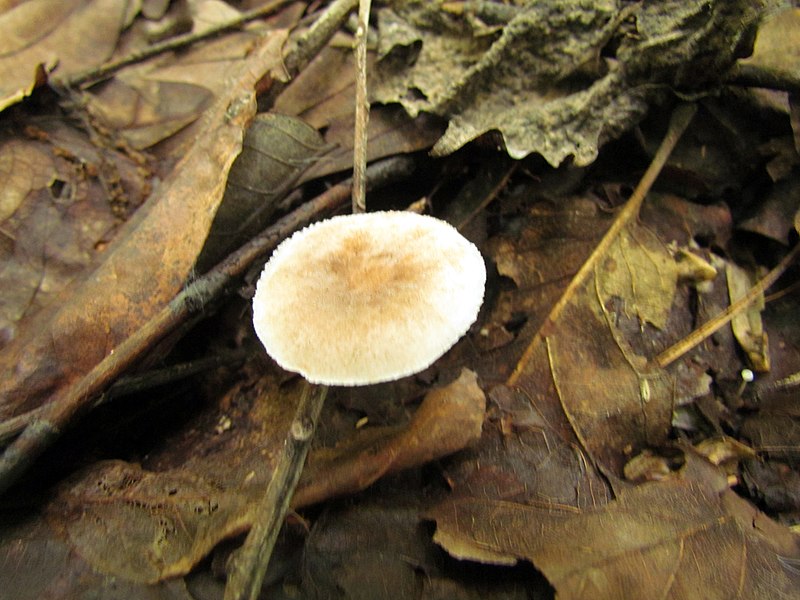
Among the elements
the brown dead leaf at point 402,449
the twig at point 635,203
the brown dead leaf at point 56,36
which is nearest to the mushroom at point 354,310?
the brown dead leaf at point 402,449

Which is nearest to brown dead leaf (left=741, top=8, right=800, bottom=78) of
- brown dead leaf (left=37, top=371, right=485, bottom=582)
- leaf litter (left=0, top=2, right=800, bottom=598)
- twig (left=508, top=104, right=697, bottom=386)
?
leaf litter (left=0, top=2, right=800, bottom=598)

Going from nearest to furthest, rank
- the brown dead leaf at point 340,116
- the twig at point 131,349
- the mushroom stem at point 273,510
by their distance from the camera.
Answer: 1. the mushroom stem at point 273,510
2. the twig at point 131,349
3. the brown dead leaf at point 340,116

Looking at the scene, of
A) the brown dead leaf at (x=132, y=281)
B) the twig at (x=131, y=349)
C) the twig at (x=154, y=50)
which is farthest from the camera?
the twig at (x=154, y=50)

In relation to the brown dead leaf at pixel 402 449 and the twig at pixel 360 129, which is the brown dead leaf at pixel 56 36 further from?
the brown dead leaf at pixel 402 449

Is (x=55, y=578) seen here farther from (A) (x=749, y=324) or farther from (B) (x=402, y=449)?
(A) (x=749, y=324)

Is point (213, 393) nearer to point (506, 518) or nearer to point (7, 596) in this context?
point (7, 596)

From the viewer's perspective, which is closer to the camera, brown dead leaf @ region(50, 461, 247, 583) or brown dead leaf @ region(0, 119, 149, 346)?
brown dead leaf @ region(50, 461, 247, 583)

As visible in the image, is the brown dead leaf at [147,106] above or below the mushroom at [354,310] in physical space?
above

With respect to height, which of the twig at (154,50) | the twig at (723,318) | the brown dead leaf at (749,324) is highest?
the twig at (154,50)

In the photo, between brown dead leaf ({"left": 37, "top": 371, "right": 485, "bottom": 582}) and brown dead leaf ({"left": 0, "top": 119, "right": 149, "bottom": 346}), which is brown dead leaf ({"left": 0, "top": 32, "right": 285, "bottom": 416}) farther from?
brown dead leaf ({"left": 37, "top": 371, "right": 485, "bottom": 582})
